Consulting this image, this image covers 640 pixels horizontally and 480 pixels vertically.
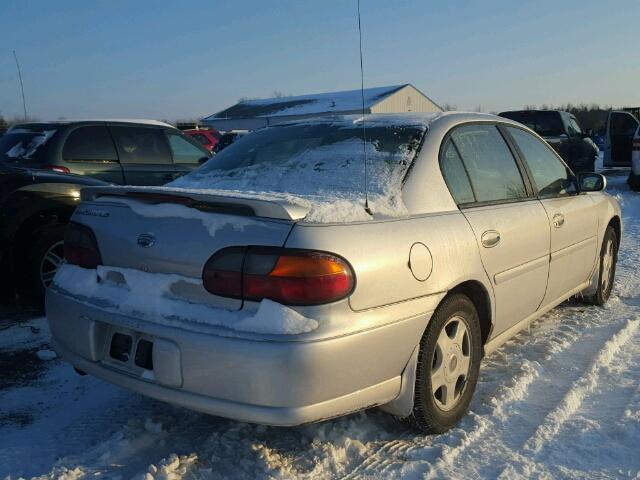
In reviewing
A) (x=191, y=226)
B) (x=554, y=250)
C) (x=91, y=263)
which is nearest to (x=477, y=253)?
(x=554, y=250)

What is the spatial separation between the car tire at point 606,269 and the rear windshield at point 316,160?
8.38 ft

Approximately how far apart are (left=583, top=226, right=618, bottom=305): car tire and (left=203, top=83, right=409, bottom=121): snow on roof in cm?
4209

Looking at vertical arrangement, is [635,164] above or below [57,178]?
below

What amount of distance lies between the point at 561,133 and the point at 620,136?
2.75 metres

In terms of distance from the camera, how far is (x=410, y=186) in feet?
9.52

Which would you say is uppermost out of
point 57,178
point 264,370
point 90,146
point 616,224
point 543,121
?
point 90,146

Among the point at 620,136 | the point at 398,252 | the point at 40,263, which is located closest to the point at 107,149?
the point at 40,263

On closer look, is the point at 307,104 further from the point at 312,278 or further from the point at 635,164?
the point at 312,278

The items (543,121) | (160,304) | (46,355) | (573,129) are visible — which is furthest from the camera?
(573,129)

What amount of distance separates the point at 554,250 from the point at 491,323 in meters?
0.92

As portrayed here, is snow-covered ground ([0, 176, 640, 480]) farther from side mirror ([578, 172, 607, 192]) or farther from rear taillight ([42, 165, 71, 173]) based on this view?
rear taillight ([42, 165, 71, 173])

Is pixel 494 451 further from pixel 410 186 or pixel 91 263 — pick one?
pixel 91 263

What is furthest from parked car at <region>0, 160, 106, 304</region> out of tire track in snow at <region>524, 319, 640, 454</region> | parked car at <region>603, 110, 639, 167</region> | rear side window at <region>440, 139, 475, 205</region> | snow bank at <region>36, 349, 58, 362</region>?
parked car at <region>603, 110, 639, 167</region>

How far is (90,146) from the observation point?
22.2ft
